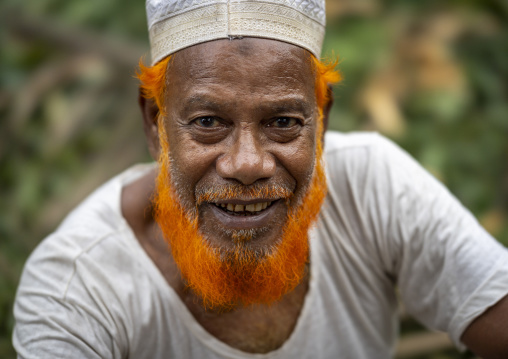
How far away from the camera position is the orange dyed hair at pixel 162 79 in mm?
2102

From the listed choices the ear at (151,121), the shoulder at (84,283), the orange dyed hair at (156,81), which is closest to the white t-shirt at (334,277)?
the shoulder at (84,283)

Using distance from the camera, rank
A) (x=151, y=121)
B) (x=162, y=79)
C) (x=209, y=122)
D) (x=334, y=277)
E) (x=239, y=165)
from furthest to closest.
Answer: (x=334, y=277) < (x=151, y=121) < (x=162, y=79) < (x=209, y=122) < (x=239, y=165)

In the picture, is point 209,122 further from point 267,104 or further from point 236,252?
point 236,252

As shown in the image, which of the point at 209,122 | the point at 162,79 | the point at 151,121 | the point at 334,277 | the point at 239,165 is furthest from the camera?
the point at 334,277

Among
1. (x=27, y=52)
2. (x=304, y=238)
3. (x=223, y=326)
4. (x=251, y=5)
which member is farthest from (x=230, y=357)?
(x=27, y=52)

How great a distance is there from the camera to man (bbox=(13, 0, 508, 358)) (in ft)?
6.47

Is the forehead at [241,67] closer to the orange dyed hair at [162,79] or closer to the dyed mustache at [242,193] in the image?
the orange dyed hair at [162,79]

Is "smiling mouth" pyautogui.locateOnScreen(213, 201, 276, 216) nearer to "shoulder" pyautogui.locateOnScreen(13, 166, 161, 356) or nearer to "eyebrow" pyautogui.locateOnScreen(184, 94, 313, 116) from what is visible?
"eyebrow" pyautogui.locateOnScreen(184, 94, 313, 116)

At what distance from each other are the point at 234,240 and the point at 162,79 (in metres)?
0.67

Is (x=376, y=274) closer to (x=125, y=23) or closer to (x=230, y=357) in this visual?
(x=230, y=357)

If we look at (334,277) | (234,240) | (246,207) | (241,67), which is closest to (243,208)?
(246,207)

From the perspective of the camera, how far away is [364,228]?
7.89 feet

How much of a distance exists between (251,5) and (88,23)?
4.24 meters

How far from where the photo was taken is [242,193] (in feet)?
6.38
